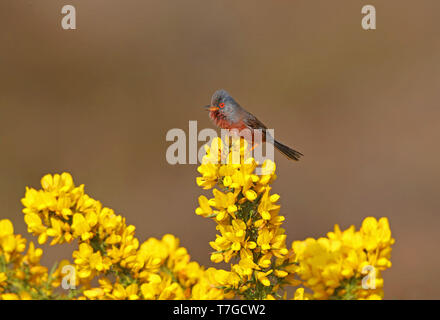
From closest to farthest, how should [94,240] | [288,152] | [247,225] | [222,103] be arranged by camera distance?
[247,225] → [94,240] → [222,103] → [288,152]

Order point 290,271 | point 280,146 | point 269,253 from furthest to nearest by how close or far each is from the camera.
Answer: point 280,146
point 290,271
point 269,253

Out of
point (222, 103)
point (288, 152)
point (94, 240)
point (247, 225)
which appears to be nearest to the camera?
point (247, 225)

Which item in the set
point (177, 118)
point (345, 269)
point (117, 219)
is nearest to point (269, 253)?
point (345, 269)

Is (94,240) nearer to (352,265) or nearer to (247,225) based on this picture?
(247,225)

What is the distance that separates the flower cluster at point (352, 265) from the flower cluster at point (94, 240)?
377mm

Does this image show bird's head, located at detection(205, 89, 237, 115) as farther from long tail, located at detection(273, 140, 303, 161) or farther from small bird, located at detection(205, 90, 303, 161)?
long tail, located at detection(273, 140, 303, 161)

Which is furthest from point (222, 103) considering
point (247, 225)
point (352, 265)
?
point (352, 265)

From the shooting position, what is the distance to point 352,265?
60.4 inches

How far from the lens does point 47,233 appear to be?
1564mm

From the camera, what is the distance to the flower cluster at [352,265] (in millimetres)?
1522

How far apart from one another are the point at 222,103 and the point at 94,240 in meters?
1.29
